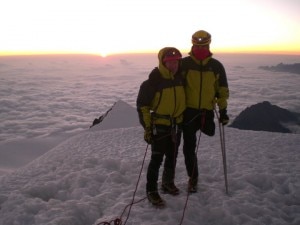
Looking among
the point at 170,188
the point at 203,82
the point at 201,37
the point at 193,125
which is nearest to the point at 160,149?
the point at 193,125

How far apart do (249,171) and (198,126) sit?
2.28 m

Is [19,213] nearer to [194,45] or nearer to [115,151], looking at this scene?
[115,151]

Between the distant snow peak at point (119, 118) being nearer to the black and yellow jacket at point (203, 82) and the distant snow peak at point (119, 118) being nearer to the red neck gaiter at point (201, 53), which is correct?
the black and yellow jacket at point (203, 82)

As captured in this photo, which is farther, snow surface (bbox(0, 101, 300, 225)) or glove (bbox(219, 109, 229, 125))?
glove (bbox(219, 109, 229, 125))

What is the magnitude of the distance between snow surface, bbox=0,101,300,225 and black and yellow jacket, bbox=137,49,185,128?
1.66 m

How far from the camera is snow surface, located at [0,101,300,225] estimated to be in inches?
212

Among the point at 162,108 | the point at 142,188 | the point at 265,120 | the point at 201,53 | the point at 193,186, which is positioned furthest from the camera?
the point at 265,120

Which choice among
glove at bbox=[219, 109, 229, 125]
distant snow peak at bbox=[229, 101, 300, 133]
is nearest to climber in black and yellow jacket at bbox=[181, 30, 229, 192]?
glove at bbox=[219, 109, 229, 125]

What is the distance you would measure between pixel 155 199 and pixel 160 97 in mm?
1869

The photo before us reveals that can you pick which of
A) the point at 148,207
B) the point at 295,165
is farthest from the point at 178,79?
the point at 295,165

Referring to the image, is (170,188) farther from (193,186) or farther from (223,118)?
(223,118)

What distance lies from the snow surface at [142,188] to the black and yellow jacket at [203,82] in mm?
1860

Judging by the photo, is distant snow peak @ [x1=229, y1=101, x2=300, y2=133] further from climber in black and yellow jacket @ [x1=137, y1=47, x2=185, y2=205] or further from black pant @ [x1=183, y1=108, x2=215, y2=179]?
climber in black and yellow jacket @ [x1=137, y1=47, x2=185, y2=205]

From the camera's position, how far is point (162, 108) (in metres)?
5.12
